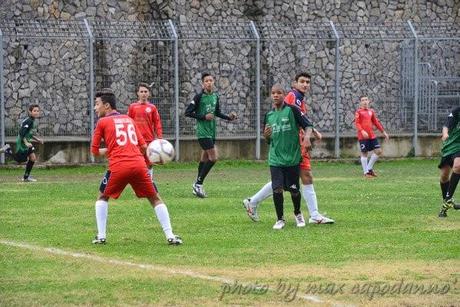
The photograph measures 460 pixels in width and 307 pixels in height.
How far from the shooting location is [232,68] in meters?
34.4

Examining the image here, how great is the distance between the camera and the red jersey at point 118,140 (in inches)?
600

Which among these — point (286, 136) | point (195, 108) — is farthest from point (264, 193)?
point (195, 108)

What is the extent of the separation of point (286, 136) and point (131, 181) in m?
2.66

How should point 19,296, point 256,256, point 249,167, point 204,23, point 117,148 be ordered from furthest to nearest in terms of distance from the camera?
point 204,23 < point 249,167 < point 117,148 < point 256,256 < point 19,296

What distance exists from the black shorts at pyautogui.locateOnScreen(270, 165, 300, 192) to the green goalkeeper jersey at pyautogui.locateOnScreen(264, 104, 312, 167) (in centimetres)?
7

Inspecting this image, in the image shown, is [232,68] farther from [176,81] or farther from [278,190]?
[278,190]

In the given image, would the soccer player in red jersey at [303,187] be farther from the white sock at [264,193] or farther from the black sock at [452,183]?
the black sock at [452,183]

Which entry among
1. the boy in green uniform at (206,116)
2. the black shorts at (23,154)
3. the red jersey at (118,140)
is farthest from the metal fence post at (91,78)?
the red jersey at (118,140)

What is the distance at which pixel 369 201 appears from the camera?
842 inches

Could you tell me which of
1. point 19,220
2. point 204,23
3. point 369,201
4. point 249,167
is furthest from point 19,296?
point 204,23

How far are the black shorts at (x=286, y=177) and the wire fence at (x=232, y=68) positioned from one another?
48.6ft

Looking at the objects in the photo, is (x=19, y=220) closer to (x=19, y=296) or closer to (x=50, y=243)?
(x=50, y=243)

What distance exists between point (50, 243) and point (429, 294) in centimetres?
557

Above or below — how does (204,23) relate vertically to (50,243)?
above
